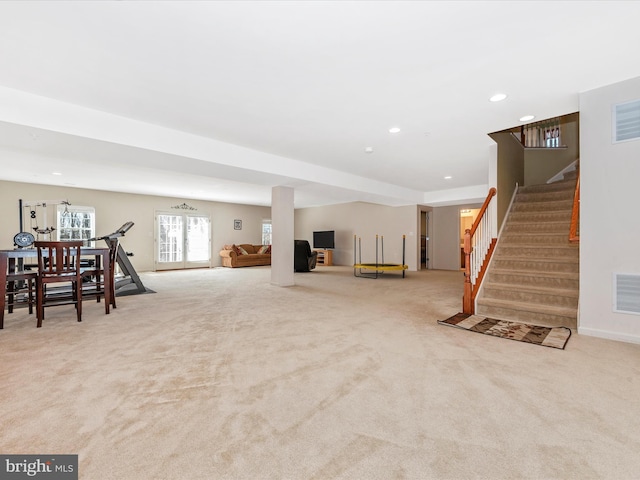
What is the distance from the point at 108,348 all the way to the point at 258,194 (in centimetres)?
725

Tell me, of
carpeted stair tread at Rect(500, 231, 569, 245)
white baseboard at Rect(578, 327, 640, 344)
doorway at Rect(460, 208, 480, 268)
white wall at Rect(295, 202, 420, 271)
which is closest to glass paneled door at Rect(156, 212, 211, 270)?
white wall at Rect(295, 202, 420, 271)

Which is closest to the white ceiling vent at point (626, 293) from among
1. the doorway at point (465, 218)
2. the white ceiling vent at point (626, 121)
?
the white ceiling vent at point (626, 121)

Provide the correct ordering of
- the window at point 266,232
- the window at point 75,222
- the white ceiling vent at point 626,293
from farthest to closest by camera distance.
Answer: the window at point 266,232 < the window at point 75,222 < the white ceiling vent at point 626,293

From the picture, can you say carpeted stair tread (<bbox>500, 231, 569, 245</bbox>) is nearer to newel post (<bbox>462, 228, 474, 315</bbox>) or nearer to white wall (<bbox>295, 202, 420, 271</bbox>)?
newel post (<bbox>462, 228, 474, 315</bbox>)

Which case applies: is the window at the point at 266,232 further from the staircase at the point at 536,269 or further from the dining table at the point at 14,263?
the staircase at the point at 536,269

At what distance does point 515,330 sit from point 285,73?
11.6ft

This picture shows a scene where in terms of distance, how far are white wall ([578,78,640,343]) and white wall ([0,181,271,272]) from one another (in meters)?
10.8

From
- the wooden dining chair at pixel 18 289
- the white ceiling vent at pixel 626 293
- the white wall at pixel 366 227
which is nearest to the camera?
the white ceiling vent at pixel 626 293

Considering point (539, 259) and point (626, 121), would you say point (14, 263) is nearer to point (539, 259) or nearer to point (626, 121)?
point (539, 259)

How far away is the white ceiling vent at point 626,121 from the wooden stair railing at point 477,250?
162cm

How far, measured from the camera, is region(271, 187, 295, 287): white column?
673 cm

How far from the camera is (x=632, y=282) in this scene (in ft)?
9.51

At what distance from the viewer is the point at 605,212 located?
3.05 m

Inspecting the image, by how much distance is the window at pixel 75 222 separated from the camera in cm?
862
